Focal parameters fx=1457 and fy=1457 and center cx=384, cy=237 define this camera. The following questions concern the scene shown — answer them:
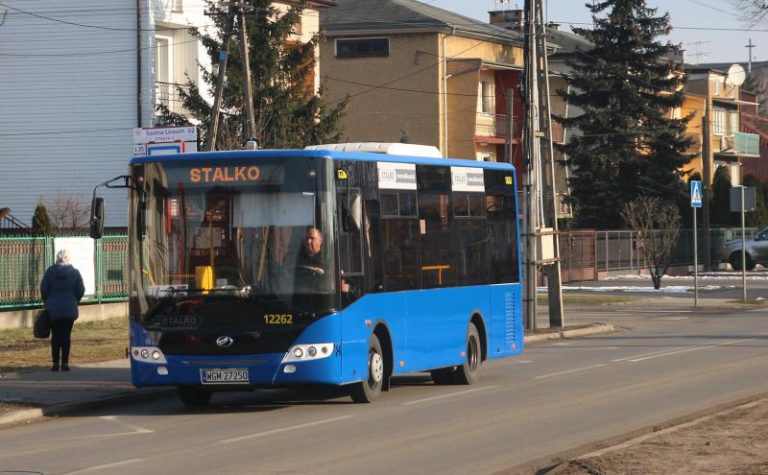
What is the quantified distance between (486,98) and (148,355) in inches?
2016

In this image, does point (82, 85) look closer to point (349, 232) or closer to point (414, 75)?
point (414, 75)

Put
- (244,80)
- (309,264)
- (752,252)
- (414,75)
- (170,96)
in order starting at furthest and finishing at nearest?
1. (752,252)
2. (414,75)
3. (170,96)
4. (244,80)
5. (309,264)

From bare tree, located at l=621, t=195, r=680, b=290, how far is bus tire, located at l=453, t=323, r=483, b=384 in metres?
30.5

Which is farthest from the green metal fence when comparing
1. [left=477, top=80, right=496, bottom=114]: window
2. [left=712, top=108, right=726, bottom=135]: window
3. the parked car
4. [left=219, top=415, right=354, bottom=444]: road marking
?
[left=712, top=108, right=726, bottom=135]: window

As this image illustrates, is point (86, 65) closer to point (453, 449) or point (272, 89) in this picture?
point (272, 89)

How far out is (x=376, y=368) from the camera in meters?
17.1

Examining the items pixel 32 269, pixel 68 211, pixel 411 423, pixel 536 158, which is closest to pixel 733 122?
pixel 68 211

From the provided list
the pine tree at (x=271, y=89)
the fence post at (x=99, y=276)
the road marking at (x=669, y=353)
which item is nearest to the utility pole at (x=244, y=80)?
the fence post at (x=99, y=276)

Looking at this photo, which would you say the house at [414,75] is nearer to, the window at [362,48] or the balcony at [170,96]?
the window at [362,48]

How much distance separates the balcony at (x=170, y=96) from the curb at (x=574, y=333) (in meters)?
21.3

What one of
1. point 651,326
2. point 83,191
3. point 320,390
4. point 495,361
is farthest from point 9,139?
point 320,390

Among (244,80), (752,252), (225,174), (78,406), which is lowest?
(78,406)

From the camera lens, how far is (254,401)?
18.2m

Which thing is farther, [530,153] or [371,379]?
[530,153]
